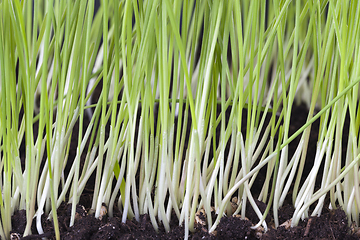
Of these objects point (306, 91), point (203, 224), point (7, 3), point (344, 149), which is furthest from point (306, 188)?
point (306, 91)

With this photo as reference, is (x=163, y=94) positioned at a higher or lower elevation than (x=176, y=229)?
higher

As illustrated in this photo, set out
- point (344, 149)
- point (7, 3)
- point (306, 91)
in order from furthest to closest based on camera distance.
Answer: point (306, 91)
point (344, 149)
point (7, 3)

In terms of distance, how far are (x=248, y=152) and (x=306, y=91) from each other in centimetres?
73

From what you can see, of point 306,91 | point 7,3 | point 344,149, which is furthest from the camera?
point 306,91

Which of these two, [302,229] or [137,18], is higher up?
[137,18]

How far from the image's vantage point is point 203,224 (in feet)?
1.51

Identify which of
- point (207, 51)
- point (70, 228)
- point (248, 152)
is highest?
point (207, 51)

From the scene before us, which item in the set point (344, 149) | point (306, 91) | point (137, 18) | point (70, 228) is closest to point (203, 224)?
point (70, 228)

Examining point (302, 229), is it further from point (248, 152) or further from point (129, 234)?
point (129, 234)

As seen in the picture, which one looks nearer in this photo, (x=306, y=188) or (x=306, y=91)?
(x=306, y=188)

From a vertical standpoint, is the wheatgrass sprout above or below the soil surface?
above

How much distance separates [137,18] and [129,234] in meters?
0.32

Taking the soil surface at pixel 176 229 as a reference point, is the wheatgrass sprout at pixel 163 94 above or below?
above

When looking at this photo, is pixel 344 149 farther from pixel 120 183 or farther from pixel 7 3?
pixel 7 3
